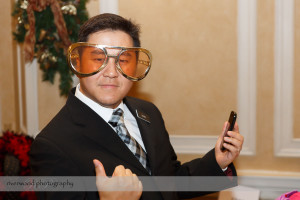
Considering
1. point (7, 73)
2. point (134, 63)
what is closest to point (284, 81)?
point (134, 63)

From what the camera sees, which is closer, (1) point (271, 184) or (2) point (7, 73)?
(1) point (271, 184)

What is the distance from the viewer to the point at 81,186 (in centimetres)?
128

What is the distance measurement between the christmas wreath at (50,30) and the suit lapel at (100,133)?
1514 millimetres

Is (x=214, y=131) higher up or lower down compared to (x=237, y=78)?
lower down

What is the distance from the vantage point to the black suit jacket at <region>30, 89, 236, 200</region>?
128 centimetres

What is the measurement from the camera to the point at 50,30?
9.47ft

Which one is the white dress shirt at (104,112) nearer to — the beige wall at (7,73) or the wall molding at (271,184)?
the wall molding at (271,184)

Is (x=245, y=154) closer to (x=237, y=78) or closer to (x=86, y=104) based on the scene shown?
(x=237, y=78)

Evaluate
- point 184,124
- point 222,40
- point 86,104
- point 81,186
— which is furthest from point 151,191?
point 222,40

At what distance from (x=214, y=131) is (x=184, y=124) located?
0.25 meters

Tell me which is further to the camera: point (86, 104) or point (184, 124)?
point (184, 124)

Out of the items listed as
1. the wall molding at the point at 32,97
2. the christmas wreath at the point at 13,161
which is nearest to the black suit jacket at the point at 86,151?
the christmas wreath at the point at 13,161

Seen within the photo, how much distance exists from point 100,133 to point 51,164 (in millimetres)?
240

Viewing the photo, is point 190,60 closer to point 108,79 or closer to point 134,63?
point 134,63
